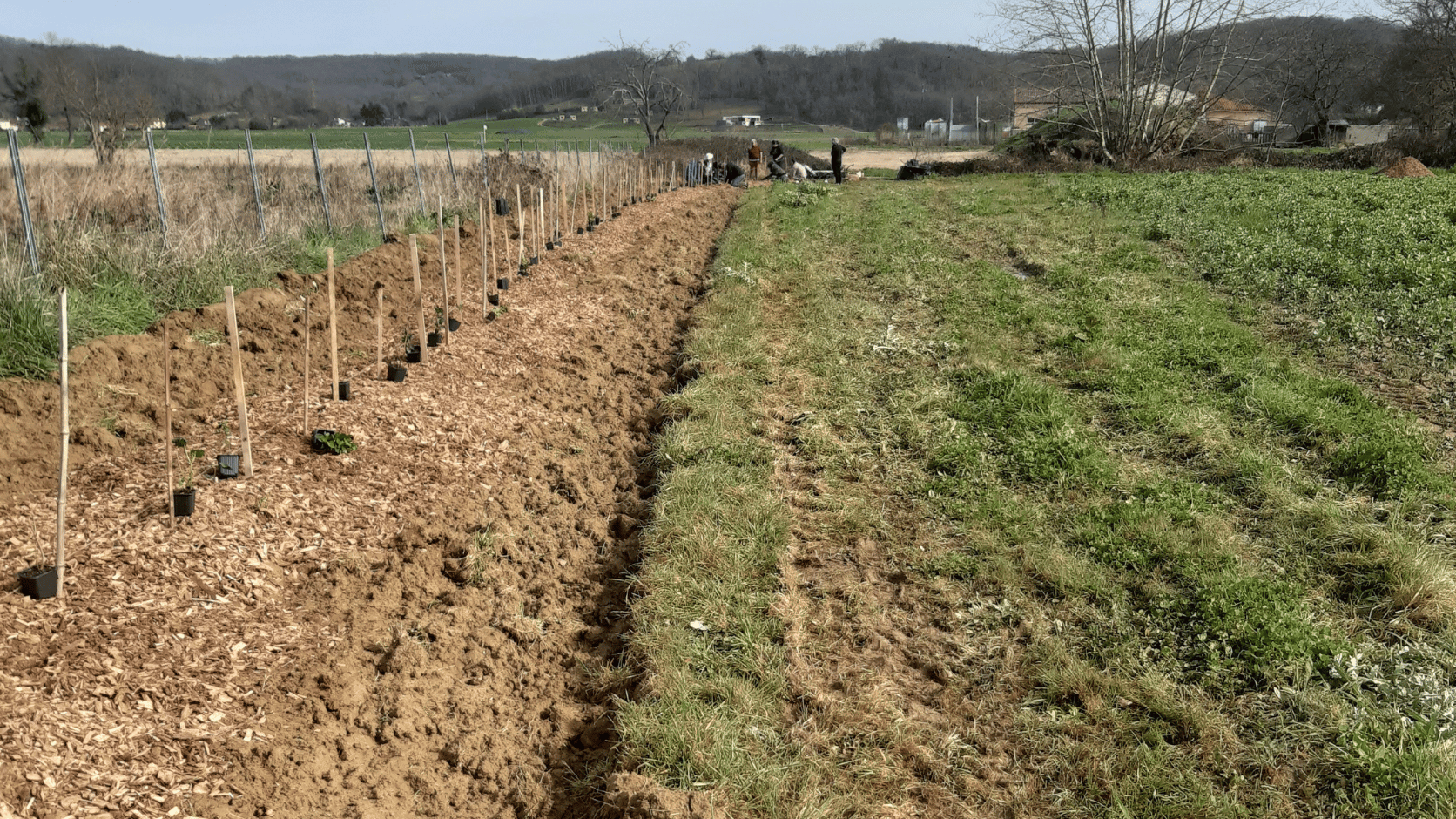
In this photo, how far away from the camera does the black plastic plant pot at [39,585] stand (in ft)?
11.4

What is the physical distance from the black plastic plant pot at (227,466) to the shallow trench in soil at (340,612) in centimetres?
9

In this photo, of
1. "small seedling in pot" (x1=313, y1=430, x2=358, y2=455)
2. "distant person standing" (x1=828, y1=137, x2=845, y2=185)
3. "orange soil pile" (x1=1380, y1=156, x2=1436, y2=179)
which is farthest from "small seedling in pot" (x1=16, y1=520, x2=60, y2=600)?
"orange soil pile" (x1=1380, y1=156, x2=1436, y2=179)

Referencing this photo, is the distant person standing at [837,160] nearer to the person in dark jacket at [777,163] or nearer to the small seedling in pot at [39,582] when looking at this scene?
the person in dark jacket at [777,163]

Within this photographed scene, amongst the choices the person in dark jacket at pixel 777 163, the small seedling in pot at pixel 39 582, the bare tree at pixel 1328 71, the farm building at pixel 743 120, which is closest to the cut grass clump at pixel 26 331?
the small seedling in pot at pixel 39 582

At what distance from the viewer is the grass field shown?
3.13 meters

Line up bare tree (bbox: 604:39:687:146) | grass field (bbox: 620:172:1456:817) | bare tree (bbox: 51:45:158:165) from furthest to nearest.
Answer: bare tree (bbox: 604:39:687:146) → bare tree (bbox: 51:45:158:165) → grass field (bbox: 620:172:1456:817)

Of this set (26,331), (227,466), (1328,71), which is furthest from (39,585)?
(1328,71)

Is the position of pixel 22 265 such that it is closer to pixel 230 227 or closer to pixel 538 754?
pixel 230 227

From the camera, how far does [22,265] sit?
7051 mm

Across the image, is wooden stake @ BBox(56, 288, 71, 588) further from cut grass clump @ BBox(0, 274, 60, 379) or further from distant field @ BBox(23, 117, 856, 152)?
distant field @ BBox(23, 117, 856, 152)

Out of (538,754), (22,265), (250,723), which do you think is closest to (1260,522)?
(538,754)

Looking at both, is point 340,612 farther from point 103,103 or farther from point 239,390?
point 103,103

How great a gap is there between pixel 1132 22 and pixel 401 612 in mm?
28044

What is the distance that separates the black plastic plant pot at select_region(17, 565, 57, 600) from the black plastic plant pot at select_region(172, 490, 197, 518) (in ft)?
1.99
